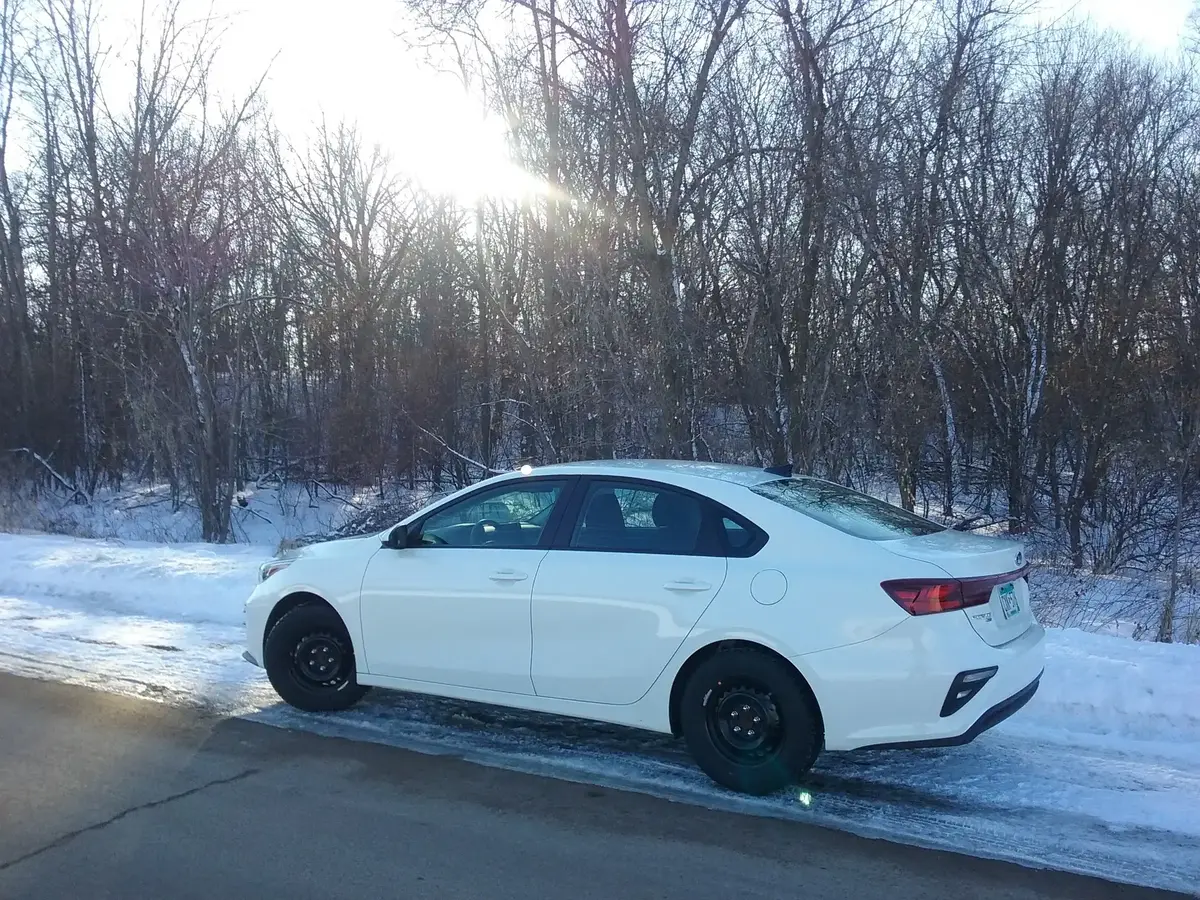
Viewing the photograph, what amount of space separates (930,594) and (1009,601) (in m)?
0.67

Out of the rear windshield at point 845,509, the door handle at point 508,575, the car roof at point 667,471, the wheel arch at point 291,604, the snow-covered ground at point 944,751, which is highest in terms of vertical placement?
the car roof at point 667,471

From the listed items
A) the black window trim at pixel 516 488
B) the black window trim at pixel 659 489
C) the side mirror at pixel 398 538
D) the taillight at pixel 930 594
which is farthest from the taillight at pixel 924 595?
the side mirror at pixel 398 538

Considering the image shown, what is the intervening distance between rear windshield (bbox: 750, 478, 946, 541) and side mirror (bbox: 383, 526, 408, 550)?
6.91 feet

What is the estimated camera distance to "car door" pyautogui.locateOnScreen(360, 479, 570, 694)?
561 centimetres

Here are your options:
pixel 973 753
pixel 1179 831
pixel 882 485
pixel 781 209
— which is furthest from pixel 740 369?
pixel 1179 831

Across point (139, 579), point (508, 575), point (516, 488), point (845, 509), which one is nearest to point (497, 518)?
point (516, 488)

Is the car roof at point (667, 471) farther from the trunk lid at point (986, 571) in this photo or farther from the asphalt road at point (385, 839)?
the asphalt road at point (385, 839)

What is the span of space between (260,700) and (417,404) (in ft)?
56.4

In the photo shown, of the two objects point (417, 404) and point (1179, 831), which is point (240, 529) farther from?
point (1179, 831)

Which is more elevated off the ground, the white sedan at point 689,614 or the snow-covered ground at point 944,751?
the white sedan at point 689,614

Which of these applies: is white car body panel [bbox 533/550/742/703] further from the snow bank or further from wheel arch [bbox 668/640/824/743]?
the snow bank

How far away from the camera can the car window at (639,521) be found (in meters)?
5.29

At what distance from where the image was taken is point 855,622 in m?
4.71

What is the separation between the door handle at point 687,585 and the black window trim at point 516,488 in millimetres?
818
